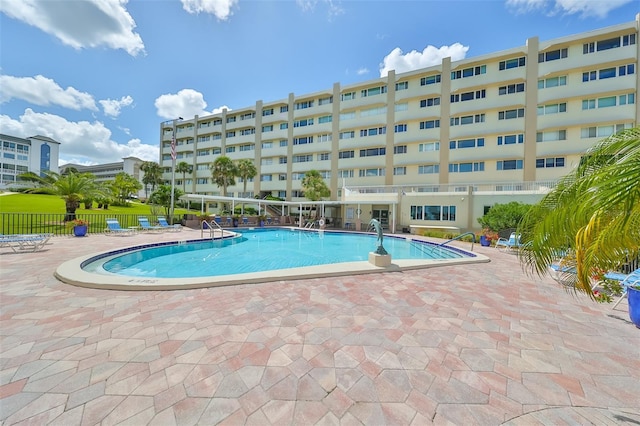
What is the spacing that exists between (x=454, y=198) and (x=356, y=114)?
1795 cm

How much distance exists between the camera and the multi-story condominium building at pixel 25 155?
5919 centimetres

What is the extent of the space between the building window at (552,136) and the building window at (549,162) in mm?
1880

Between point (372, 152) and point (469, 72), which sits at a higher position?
point (469, 72)

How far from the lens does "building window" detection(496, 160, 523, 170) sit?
25.7 metres

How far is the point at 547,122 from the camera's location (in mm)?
24797

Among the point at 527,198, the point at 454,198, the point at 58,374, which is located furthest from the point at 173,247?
the point at 527,198

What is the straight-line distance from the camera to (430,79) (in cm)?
2977

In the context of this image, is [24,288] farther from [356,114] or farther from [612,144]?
[356,114]

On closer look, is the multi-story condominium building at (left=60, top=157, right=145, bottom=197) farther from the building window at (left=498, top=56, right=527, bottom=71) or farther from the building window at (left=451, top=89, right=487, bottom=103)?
the building window at (left=498, top=56, right=527, bottom=71)

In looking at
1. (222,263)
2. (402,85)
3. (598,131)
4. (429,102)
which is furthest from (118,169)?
(598,131)

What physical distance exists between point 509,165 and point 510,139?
2.72m

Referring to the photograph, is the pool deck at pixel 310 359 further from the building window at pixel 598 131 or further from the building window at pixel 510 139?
the building window at pixel 598 131

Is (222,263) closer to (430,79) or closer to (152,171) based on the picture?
(430,79)

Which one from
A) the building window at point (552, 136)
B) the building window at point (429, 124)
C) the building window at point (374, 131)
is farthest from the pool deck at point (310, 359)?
the building window at point (374, 131)
